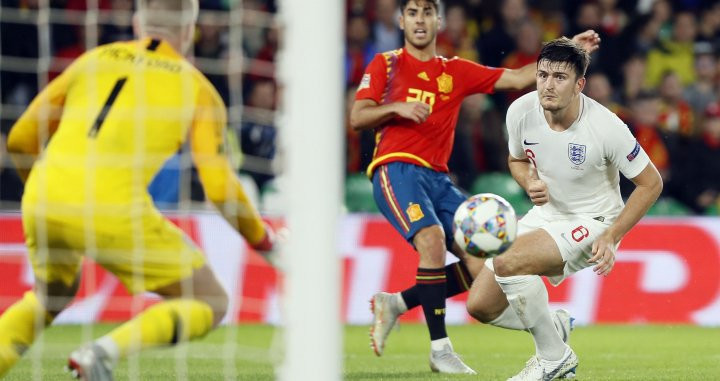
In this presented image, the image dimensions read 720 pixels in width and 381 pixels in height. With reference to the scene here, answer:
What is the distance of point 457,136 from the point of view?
11008 mm

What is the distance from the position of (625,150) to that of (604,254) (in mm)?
575

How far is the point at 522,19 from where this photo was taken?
11938 mm

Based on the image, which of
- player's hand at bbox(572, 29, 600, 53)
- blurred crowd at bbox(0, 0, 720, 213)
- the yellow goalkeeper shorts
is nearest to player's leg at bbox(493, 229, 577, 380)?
player's hand at bbox(572, 29, 600, 53)

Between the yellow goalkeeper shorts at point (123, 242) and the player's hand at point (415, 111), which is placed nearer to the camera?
the yellow goalkeeper shorts at point (123, 242)

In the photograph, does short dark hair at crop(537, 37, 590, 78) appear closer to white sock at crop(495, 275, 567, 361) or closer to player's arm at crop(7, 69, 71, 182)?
white sock at crop(495, 275, 567, 361)

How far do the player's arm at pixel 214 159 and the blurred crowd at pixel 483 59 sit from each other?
15.3 ft

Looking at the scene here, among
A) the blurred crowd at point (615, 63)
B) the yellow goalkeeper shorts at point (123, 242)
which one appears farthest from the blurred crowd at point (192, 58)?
the yellow goalkeeper shorts at point (123, 242)

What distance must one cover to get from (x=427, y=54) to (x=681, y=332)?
11.7 feet

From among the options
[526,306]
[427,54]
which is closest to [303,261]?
[526,306]

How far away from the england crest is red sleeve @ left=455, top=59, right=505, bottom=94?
106cm

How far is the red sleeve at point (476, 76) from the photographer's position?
23.5 ft

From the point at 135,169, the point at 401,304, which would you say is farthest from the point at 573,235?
the point at 135,169

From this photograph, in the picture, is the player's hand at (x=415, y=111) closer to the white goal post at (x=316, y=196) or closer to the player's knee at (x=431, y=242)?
the player's knee at (x=431, y=242)

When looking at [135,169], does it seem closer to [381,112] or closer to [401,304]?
[381,112]
